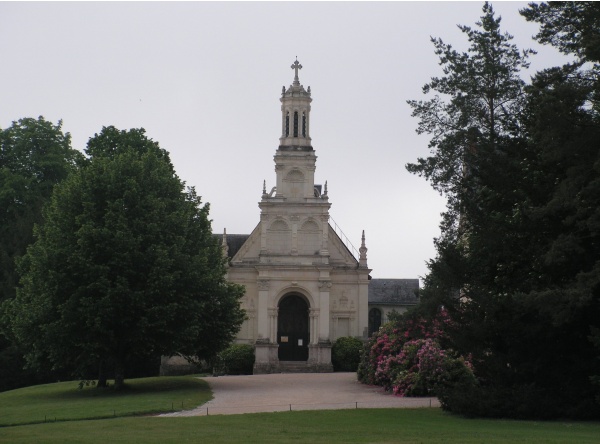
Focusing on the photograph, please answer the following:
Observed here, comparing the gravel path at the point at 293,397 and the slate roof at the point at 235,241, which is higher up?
the slate roof at the point at 235,241

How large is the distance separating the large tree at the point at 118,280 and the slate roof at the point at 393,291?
36898 mm

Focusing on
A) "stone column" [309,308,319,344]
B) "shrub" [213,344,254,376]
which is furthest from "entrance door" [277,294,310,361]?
"shrub" [213,344,254,376]

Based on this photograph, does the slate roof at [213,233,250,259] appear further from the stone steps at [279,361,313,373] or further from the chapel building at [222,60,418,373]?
the stone steps at [279,361,313,373]

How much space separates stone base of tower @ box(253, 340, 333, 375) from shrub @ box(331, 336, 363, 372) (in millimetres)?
493

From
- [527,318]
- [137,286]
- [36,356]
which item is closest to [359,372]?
[137,286]

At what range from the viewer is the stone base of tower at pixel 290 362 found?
54.0 metres

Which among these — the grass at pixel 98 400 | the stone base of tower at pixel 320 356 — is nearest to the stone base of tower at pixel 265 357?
the stone base of tower at pixel 320 356

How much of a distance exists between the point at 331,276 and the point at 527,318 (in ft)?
107

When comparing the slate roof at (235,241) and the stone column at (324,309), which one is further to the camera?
the slate roof at (235,241)

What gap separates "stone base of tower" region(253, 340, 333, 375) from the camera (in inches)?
2125

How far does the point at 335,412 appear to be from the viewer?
26906 millimetres

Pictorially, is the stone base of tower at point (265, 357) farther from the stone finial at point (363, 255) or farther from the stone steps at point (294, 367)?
the stone finial at point (363, 255)

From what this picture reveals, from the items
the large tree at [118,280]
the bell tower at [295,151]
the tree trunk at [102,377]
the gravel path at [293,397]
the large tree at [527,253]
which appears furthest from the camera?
the bell tower at [295,151]

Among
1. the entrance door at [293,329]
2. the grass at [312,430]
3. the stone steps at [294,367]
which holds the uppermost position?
the entrance door at [293,329]
